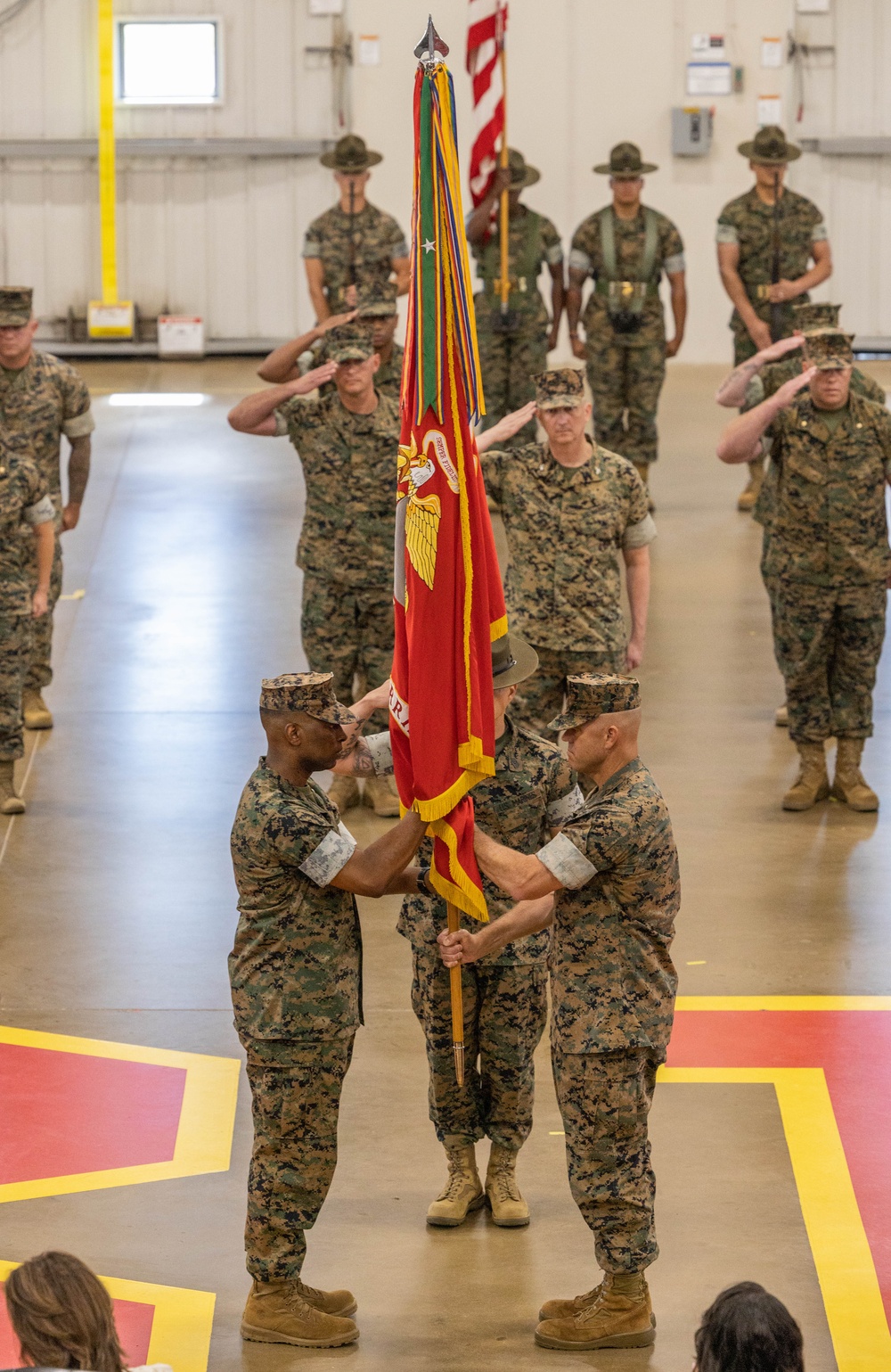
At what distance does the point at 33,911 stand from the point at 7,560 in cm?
166

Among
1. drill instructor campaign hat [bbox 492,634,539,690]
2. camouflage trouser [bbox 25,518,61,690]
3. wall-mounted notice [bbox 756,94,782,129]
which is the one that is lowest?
camouflage trouser [bbox 25,518,61,690]

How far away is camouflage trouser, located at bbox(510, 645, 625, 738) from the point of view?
8.02 m

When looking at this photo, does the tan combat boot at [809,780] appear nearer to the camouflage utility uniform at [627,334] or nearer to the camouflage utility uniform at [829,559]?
the camouflage utility uniform at [829,559]

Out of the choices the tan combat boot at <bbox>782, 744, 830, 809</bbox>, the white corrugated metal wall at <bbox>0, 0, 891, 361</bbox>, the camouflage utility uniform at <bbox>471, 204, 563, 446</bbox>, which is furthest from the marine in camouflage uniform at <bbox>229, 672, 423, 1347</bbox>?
the white corrugated metal wall at <bbox>0, 0, 891, 361</bbox>

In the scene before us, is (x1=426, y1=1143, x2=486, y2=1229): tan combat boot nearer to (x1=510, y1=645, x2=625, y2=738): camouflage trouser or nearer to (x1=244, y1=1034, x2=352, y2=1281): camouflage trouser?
(x1=244, y1=1034, x2=352, y2=1281): camouflage trouser

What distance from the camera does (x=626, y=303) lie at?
13.2 meters

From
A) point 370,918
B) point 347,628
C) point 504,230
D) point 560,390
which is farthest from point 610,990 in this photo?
point 504,230

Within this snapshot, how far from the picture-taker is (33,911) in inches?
314

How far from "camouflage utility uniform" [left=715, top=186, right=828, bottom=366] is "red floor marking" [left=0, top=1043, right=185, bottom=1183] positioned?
830 cm

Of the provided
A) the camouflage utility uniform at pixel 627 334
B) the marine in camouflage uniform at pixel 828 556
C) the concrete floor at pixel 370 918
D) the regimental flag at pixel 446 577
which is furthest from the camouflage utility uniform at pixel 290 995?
the camouflage utility uniform at pixel 627 334

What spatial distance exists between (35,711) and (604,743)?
5.65 m

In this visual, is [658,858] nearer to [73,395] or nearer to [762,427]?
[762,427]

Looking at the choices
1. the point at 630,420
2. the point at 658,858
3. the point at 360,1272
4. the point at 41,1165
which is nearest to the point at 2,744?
the point at 41,1165

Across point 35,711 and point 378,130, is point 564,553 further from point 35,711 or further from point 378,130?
point 378,130
